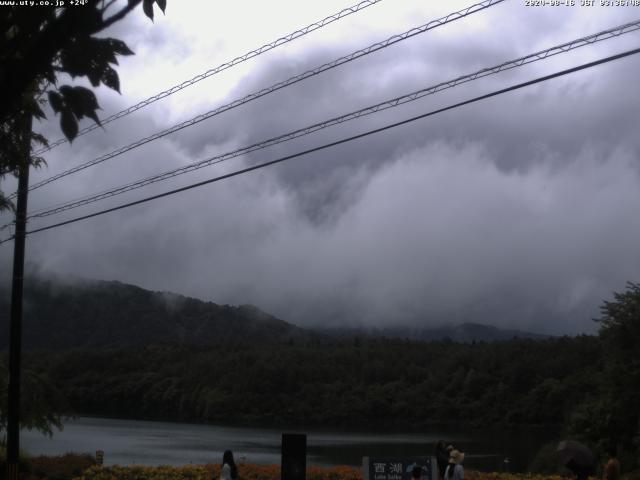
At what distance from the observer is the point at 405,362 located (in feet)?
255

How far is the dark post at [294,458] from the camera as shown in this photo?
14.4 meters

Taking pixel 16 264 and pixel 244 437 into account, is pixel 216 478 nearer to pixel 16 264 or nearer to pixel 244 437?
pixel 16 264

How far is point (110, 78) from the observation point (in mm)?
4121

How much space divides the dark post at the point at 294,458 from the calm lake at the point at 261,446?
13.4m

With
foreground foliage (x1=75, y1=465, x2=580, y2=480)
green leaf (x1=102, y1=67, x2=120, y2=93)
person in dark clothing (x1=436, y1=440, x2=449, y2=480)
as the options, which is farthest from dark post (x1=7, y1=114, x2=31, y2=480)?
green leaf (x1=102, y1=67, x2=120, y2=93)

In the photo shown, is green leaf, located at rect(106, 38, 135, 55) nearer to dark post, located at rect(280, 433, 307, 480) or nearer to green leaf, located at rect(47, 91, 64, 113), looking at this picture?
green leaf, located at rect(47, 91, 64, 113)

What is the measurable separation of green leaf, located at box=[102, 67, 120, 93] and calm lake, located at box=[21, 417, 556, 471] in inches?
963

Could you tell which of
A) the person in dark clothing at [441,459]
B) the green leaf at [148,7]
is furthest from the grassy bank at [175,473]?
the green leaf at [148,7]

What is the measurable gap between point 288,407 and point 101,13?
220 ft

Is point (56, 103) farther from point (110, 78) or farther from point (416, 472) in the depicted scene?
point (416, 472)

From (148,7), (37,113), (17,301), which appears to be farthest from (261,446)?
(148,7)

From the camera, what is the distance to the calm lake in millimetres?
31547

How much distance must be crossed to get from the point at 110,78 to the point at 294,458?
11.2 metres

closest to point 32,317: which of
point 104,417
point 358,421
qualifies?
point 104,417
